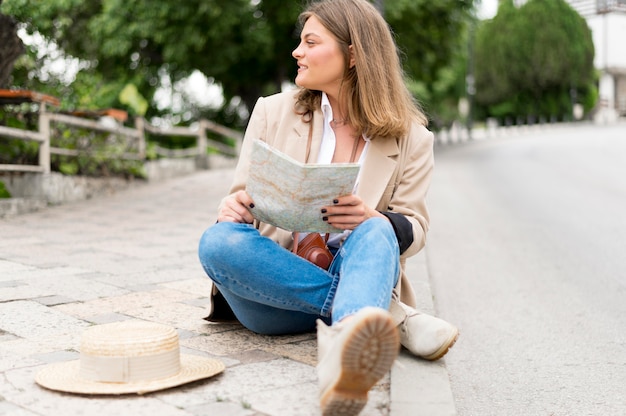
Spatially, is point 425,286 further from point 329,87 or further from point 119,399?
point 119,399

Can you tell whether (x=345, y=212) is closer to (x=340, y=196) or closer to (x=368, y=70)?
(x=340, y=196)

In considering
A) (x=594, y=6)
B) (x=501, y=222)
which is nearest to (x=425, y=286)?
(x=501, y=222)

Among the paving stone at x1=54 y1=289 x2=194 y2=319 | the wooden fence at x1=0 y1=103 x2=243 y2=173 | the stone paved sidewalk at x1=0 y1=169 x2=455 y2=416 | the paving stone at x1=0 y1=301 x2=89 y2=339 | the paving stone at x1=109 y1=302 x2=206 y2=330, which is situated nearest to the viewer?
the stone paved sidewalk at x1=0 y1=169 x2=455 y2=416

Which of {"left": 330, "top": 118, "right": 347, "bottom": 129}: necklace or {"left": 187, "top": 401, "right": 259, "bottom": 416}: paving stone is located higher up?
{"left": 330, "top": 118, "right": 347, "bottom": 129}: necklace

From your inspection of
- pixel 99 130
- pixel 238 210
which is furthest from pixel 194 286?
pixel 99 130

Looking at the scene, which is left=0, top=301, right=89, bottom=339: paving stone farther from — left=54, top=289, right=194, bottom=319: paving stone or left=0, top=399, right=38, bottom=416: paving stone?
left=0, top=399, right=38, bottom=416: paving stone

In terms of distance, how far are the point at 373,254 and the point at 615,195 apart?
10453mm

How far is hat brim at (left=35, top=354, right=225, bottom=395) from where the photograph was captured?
2768 mm

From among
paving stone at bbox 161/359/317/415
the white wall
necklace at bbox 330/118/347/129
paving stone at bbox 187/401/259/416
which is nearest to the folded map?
paving stone at bbox 161/359/317/415

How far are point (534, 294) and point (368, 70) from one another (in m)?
2.98

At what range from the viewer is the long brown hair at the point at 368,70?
11.5 feet

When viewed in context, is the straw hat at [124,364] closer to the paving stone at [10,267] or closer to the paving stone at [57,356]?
the paving stone at [57,356]

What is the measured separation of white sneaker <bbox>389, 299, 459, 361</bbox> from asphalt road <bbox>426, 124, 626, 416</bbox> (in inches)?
10.3

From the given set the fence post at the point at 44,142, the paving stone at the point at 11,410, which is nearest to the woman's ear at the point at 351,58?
the paving stone at the point at 11,410
